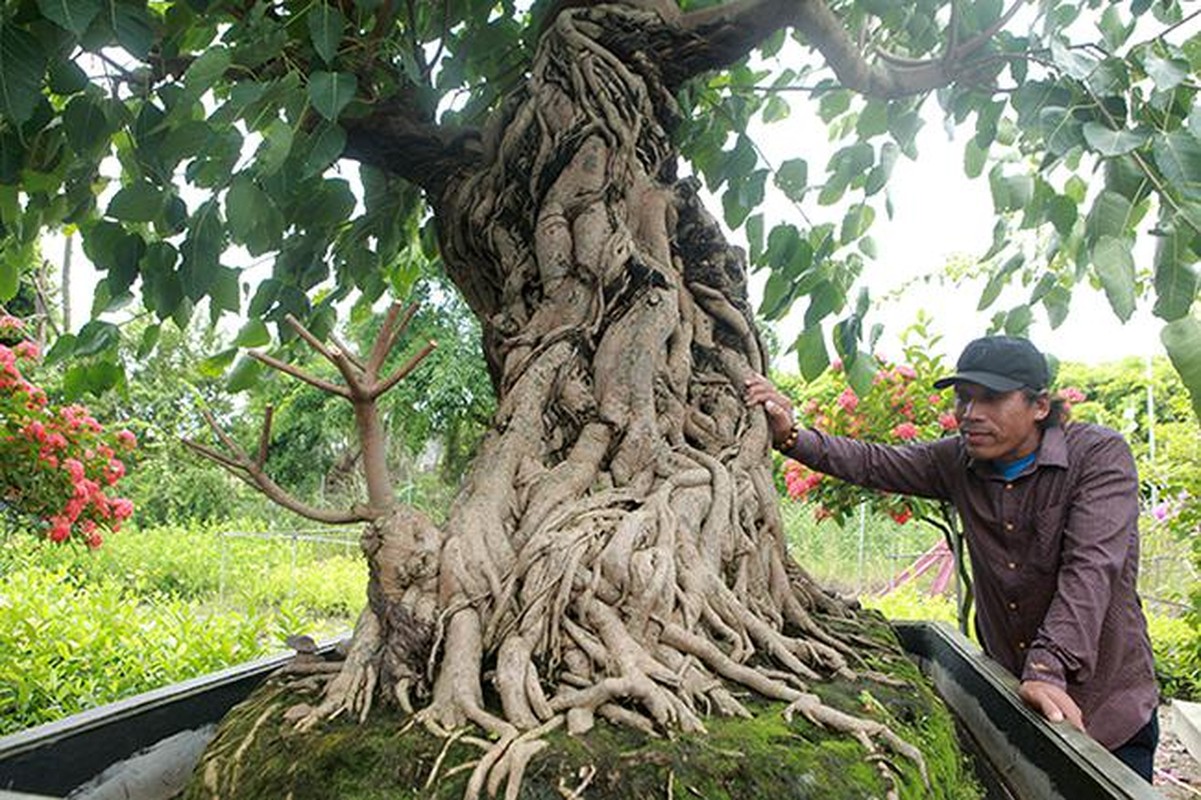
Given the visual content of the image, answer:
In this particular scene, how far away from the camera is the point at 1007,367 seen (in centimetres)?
177

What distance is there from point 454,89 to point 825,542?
26.6 feet

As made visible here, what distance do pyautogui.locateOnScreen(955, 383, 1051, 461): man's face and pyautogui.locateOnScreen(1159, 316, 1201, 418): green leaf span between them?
49cm

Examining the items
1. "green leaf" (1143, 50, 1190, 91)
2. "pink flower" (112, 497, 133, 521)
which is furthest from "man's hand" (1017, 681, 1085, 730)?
"pink flower" (112, 497, 133, 521)

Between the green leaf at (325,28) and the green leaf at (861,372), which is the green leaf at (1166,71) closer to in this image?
the green leaf at (861,372)

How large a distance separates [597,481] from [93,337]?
124 cm

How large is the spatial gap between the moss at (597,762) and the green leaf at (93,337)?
1186 millimetres

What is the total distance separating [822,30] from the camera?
6.26ft

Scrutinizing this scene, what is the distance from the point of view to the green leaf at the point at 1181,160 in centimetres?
134

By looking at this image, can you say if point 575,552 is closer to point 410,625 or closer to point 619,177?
point 410,625

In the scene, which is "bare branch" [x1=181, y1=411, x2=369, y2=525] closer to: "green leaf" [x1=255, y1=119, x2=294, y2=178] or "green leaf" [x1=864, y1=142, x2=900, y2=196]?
"green leaf" [x1=255, y1=119, x2=294, y2=178]

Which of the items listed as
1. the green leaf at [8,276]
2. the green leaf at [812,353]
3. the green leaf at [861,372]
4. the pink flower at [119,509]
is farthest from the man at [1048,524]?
the pink flower at [119,509]

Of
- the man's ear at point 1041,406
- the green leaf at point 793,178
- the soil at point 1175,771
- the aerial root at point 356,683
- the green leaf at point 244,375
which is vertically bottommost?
the soil at point 1175,771

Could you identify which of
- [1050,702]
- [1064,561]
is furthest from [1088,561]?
[1050,702]

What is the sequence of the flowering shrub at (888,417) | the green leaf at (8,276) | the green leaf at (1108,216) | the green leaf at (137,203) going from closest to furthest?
the green leaf at (1108,216) < the green leaf at (137,203) < the green leaf at (8,276) < the flowering shrub at (888,417)
